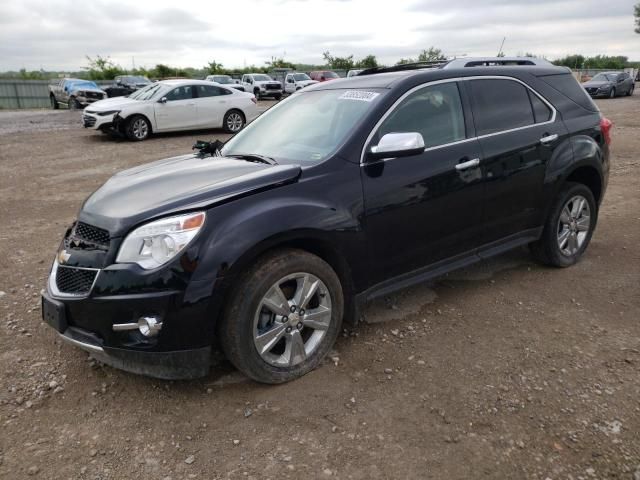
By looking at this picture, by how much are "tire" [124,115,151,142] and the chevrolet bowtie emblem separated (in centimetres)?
1152

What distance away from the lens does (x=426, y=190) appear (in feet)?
11.7

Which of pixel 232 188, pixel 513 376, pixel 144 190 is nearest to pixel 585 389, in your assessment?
pixel 513 376

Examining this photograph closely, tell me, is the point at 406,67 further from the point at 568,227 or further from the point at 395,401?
the point at 395,401

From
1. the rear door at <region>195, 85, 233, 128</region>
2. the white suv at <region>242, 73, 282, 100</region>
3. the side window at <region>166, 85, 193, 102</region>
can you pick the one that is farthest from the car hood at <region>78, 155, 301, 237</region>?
the white suv at <region>242, 73, 282, 100</region>

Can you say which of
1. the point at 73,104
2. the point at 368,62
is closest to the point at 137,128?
the point at 73,104

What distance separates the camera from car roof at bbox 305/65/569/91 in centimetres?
373

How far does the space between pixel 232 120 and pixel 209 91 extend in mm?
1052

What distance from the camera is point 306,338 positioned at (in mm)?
3262

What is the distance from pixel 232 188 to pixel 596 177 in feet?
11.7

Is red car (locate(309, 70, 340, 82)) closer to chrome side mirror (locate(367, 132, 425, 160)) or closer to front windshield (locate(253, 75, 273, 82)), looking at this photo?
front windshield (locate(253, 75, 273, 82))

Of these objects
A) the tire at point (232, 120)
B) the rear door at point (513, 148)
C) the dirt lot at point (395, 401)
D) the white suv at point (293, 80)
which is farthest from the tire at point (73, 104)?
the rear door at point (513, 148)

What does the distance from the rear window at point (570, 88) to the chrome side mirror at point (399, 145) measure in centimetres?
195

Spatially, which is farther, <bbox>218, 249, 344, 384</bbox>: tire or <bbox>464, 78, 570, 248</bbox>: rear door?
<bbox>464, 78, 570, 248</bbox>: rear door

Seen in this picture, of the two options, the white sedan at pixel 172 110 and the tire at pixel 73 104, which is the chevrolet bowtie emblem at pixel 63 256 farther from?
the tire at pixel 73 104
